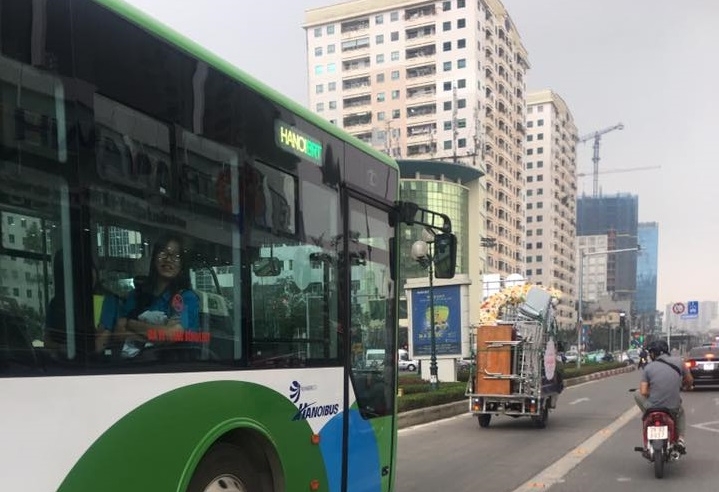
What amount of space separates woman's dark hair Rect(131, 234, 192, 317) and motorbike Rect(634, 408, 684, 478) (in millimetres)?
6724

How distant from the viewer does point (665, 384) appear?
810 cm

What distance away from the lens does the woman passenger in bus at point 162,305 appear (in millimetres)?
3014

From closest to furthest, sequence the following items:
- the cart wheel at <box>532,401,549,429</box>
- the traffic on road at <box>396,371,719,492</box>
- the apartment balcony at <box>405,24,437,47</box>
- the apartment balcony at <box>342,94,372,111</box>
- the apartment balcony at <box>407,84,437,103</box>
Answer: the traffic on road at <box>396,371,719,492</box>
the cart wheel at <box>532,401,549,429</box>
the apartment balcony at <box>407,84,437,103</box>
the apartment balcony at <box>405,24,437,47</box>
the apartment balcony at <box>342,94,372,111</box>

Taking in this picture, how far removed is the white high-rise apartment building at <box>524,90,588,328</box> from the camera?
133m

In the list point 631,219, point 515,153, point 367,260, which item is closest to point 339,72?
point 515,153

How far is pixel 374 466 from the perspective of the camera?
5.18m

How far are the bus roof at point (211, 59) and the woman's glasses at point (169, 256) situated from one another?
109 cm

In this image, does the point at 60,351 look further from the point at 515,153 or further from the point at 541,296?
the point at 515,153

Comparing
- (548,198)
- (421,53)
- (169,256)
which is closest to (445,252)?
(169,256)

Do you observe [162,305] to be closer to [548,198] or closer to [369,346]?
[369,346]

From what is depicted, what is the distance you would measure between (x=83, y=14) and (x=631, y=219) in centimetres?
17290

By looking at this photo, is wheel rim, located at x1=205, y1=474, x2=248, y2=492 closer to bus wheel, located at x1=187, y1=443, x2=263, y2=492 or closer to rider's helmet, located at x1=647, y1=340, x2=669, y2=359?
bus wheel, located at x1=187, y1=443, x2=263, y2=492

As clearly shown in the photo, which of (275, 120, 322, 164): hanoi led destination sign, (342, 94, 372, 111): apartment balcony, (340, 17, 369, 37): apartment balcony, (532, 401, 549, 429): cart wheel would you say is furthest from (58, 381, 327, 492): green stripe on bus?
(340, 17, 369, 37): apartment balcony

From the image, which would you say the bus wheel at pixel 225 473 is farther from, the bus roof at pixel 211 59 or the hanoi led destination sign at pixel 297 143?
the bus roof at pixel 211 59
